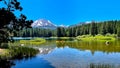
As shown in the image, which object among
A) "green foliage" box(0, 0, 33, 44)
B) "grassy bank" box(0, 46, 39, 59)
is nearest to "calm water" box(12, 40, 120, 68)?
"grassy bank" box(0, 46, 39, 59)

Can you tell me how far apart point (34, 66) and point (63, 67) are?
434cm

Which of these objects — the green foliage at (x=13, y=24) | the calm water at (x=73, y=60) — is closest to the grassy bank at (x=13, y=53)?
the calm water at (x=73, y=60)

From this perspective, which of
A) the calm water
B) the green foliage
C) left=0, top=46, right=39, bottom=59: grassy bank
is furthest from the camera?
left=0, top=46, right=39, bottom=59: grassy bank

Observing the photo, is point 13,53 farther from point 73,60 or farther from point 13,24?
point 13,24

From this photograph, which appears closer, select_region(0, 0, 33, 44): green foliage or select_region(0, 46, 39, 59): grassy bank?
select_region(0, 0, 33, 44): green foliage

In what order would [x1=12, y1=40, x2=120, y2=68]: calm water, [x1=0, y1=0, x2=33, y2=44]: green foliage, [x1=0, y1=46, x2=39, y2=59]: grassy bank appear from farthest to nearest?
1. [x1=0, y1=46, x2=39, y2=59]: grassy bank
2. [x1=12, y1=40, x2=120, y2=68]: calm water
3. [x1=0, y1=0, x2=33, y2=44]: green foliage

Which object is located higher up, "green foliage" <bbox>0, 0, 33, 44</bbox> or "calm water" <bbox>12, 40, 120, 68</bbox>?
"green foliage" <bbox>0, 0, 33, 44</bbox>

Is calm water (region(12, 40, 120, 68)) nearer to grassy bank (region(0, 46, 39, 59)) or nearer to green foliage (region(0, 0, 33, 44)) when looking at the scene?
grassy bank (region(0, 46, 39, 59))

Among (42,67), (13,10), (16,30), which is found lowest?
(42,67)

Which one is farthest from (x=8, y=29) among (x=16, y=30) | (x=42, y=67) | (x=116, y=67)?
(x=116, y=67)

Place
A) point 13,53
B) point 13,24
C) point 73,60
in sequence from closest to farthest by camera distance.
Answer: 1. point 13,24
2. point 73,60
3. point 13,53

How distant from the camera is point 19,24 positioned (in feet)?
83.6

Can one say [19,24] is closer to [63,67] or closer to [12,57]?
[63,67]

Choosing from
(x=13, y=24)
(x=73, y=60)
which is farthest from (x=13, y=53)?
(x=13, y=24)
